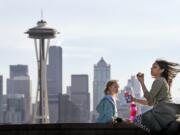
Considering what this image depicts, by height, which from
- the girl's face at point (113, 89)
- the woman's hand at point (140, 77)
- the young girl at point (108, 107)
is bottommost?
the young girl at point (108, 107)

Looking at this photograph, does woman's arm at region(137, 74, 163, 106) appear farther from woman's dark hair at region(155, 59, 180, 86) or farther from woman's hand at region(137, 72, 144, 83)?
woman's hand at region(137, 72, 144, 83)

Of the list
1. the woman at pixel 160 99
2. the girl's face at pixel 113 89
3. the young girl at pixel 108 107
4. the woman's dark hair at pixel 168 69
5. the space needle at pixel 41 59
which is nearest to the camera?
the woman at pixel 160 99

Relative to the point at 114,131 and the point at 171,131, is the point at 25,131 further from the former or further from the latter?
the point at 171,131

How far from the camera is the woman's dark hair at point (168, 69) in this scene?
24.5 ft

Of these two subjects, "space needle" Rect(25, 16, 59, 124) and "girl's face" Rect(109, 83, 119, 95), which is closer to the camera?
"girl's face" Rect(109, 83, 119, 95)

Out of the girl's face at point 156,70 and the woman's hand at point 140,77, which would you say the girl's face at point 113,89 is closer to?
the woman's hand at point 140,77

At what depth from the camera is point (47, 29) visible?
182 meters

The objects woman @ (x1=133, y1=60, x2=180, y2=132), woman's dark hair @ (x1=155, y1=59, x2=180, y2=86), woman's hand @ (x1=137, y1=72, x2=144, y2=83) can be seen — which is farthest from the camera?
woman's hand @ (x1=137, y1=72, x2=144, y2=83)

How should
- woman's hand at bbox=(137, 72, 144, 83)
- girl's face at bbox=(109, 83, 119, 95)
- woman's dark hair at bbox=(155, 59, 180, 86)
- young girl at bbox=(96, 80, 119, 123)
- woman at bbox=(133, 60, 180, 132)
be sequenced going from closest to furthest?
woman at bbox=(133, 60, 180, 132) < woman's dark hair at bbox=(155, 59, 180, 86) < woman's hand at bbox=(137, 72, 144, 83) < young girl at bbox=(96, 80, 119, 123) < girl's face at bbox=(109, 83, 119, 95)

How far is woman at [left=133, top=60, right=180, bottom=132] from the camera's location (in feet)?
23.0

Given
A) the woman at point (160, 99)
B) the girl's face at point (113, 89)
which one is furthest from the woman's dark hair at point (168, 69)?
the girl's face at point (113, 89)

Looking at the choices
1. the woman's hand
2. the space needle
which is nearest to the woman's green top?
the woman's hand

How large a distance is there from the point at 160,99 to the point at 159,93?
0.25 feet

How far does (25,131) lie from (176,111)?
2.60 metres
